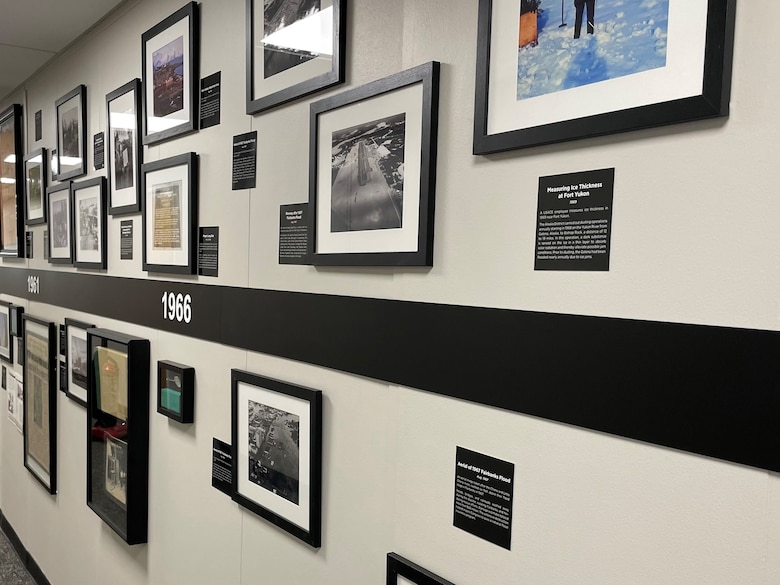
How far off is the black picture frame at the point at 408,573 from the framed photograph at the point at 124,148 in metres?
1.89

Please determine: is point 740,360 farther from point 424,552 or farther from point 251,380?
point 251,380

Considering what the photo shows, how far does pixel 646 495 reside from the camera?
0.98 m

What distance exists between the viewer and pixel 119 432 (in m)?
2.80

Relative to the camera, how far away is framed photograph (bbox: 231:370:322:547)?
5.65 ft

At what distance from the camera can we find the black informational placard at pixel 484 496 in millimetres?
1209

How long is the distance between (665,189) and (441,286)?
20.2 inches

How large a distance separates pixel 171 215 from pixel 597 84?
183cm

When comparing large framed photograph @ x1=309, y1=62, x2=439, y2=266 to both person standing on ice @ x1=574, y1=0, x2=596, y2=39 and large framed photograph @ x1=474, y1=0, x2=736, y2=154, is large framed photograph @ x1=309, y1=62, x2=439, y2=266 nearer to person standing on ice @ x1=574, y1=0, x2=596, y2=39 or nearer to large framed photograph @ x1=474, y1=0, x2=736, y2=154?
large framed photograph @ x1=474, y1=0, x2=736, y2=154

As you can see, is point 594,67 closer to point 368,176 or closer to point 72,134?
point 368,176

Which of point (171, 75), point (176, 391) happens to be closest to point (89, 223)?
point (171, 75)

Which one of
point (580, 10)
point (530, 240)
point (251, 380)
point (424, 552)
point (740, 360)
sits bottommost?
point (424, 552)

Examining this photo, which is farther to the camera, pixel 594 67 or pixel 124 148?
pixel 124 148

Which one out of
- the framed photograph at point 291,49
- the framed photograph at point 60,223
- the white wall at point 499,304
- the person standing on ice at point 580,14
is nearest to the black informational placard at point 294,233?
the white wall at point 499,304

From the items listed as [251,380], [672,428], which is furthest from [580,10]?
[251,380]
